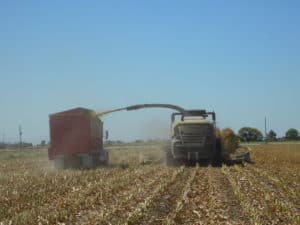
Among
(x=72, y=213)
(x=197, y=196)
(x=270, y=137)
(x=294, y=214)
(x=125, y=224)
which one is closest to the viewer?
(x=125, y=224)

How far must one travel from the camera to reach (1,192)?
20203mm

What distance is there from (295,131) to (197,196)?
121 m

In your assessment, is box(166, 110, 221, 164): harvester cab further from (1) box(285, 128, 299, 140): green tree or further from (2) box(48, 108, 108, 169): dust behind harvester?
(1) box(285, 128, 299, 140): green tree

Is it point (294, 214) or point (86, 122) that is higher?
point (86, 122)

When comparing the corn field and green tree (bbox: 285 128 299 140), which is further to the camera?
green tree (bbox: 285 128 299 140)

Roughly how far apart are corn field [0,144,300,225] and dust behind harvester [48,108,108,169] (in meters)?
6.71

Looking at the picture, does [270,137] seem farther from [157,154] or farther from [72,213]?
[72,213]

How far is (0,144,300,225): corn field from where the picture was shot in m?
14.3

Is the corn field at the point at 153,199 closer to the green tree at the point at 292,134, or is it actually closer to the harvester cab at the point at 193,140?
the harvester cab at the point at 193,140

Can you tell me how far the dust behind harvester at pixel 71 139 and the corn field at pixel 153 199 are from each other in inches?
264

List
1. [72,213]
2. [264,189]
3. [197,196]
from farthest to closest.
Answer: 1. [264,189]
2. [197,196]
3. [72,213]

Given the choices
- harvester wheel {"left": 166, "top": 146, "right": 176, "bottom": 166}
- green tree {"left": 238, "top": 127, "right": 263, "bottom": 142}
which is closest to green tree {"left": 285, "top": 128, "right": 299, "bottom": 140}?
green tree {"left": 238, "top": 127, "right": 263, "bottom": 142}

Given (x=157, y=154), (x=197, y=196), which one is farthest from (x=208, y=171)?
(x=157, y=154)

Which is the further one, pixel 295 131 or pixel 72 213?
pixel 295 131
